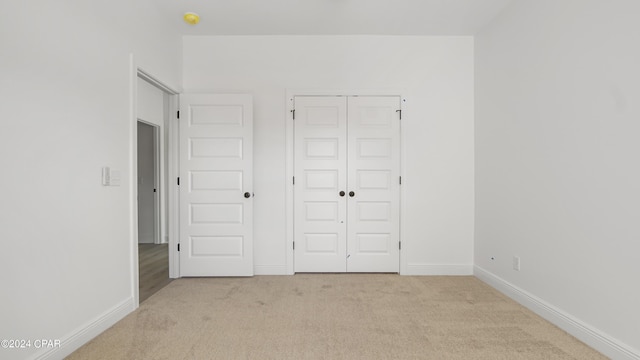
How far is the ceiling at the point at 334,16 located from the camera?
2.72 m

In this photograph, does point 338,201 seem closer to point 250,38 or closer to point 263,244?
point 263,244

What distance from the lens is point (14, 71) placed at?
150cm

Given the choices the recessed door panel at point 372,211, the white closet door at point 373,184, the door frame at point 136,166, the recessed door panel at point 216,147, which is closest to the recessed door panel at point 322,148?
the white closet door at point 373,184

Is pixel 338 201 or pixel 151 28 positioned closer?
pixel 151 28

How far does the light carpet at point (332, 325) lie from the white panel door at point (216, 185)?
0.30m

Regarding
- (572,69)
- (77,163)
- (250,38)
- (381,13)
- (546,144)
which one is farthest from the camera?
(250,38)

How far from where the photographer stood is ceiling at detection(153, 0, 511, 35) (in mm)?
2725

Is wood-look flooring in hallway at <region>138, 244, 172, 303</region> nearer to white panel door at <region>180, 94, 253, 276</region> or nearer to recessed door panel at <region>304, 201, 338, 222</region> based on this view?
white panel door at <region>180, 94, 253, 276</region>

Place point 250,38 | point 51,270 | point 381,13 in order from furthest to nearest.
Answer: point 250,38, point 381,13, point 51,270

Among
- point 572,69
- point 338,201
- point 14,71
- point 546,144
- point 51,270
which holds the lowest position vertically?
point 51,270

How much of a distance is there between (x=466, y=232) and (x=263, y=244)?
7.88ft

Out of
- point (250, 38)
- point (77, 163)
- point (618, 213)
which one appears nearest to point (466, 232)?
point (618, 213)

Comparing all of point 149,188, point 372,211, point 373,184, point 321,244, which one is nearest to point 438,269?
point 372,211

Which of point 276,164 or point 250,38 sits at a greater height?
point 250,38
